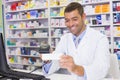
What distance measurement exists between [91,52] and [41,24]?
4873 mm

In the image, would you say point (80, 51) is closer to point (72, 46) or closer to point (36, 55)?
point (72, 46)

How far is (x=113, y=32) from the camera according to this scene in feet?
17.0

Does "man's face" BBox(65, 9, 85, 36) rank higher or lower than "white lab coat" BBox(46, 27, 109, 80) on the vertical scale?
higher

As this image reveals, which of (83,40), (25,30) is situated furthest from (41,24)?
(83,40)

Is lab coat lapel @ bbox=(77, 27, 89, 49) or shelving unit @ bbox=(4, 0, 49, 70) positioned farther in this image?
shelving unit @ bbox=(4, 0, 49, 70)

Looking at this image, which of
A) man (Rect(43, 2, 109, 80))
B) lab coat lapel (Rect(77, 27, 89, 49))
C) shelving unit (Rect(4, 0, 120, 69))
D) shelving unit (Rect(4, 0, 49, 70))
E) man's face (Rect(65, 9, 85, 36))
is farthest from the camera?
shelving unit (Rect(4, 0, 49, 70))

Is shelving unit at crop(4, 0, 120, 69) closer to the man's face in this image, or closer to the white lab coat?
the white lab coat

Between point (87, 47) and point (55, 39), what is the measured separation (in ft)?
14.2

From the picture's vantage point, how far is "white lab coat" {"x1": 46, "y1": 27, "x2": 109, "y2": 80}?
1.62m

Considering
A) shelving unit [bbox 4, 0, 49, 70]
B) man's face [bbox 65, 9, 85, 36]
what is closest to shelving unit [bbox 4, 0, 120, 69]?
shelving unit [bbox 4, 0, 49, 70]

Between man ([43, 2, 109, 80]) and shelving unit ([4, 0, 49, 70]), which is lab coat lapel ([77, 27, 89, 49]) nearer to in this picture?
man ([43, 2, 109, 80])

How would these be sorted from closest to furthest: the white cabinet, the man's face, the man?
1. the man
2. the man's face
3. the white cabinet

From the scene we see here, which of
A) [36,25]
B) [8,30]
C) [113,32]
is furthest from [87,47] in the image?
[8,30]

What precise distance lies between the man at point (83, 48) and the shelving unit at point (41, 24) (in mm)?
3337
